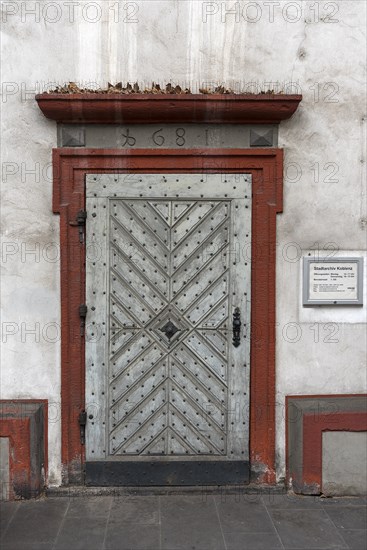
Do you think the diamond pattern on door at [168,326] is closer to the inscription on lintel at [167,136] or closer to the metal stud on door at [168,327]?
the metal stud on door at [168,327]

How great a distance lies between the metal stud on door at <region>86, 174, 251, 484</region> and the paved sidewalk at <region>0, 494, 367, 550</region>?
24 centimetres

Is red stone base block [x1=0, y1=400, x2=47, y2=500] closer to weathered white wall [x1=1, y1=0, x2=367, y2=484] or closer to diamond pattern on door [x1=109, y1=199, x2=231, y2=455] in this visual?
weathered white wall [x1=1, y1=0, x2=367, y2=484]

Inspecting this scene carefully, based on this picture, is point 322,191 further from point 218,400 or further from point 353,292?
point 218,400

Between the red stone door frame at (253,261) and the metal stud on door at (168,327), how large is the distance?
0.07 metres

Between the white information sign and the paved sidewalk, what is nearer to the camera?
the paved sidewalk

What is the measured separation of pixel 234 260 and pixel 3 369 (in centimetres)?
202

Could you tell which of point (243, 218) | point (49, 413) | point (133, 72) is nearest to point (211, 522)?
point (49, 413)

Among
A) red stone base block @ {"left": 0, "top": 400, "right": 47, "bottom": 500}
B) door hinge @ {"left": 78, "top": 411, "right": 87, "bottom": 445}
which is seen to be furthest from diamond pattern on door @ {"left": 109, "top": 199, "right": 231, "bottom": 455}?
red stone base block @ {"left": 0, "top": 400, "right": 47, "bottom": 500}

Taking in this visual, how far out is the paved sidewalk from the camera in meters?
3.68

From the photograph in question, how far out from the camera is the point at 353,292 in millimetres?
4398

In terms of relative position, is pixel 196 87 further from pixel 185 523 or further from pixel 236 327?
pixel 185 523

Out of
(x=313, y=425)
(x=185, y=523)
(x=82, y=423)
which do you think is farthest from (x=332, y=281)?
(x=82, y=423)

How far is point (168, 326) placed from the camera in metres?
4.37

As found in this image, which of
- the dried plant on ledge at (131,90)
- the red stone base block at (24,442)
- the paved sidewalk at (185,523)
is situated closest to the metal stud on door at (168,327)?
the paved sidewalk at (185,523)
